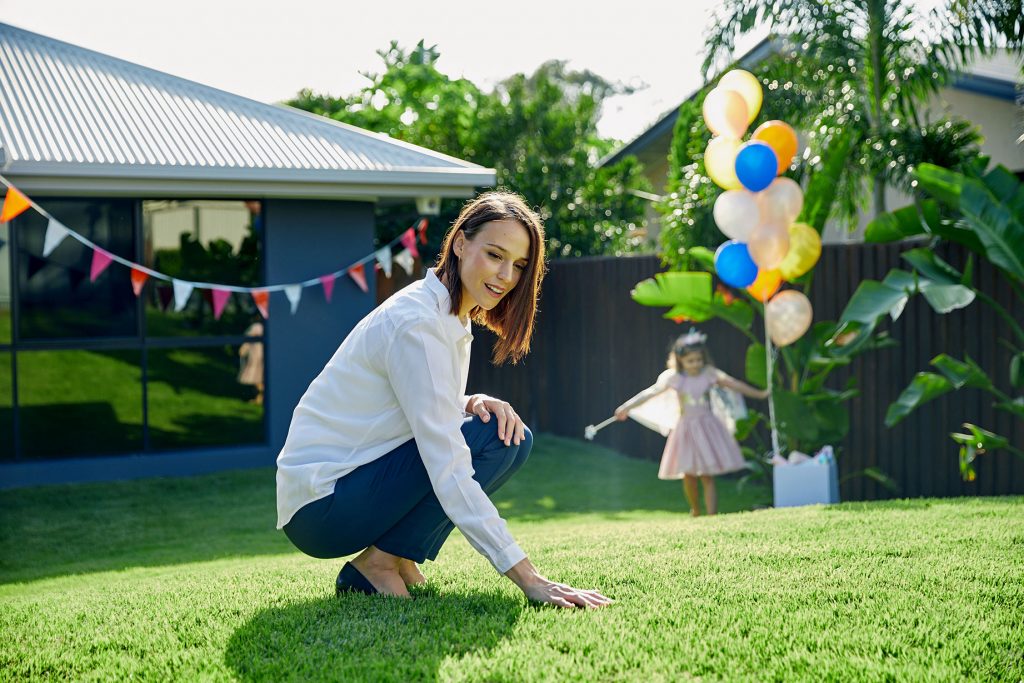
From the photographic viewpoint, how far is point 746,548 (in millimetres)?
4301

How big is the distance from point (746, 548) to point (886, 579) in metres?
0.74

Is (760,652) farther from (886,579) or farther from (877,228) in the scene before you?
(877,228)

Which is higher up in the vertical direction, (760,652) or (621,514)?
(760,652)

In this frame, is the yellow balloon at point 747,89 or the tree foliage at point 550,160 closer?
the yellow balloon at point 747,89

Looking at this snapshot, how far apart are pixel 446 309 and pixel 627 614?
3.62 feet

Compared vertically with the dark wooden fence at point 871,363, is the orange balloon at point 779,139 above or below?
above

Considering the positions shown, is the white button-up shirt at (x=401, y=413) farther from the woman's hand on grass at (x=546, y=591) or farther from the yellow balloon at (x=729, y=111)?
the yellow balloon at (x=729, y=111)

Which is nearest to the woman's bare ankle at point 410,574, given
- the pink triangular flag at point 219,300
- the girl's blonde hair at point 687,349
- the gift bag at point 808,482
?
the gift bag at point 808,482

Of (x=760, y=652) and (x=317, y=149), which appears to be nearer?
(x=760, y=652)

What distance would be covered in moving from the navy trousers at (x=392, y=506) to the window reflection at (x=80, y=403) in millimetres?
6575

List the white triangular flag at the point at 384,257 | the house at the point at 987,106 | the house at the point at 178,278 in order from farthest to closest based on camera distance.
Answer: the house at the point at 987,106 → the white triangular flag at the point at 384,257 → the house at the point at 178,278

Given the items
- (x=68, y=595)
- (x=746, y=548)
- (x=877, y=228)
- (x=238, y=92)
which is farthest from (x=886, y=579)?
(x=238, y=92)

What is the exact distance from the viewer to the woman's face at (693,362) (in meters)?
8.50

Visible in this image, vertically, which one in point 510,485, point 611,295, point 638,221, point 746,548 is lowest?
point 510,485
